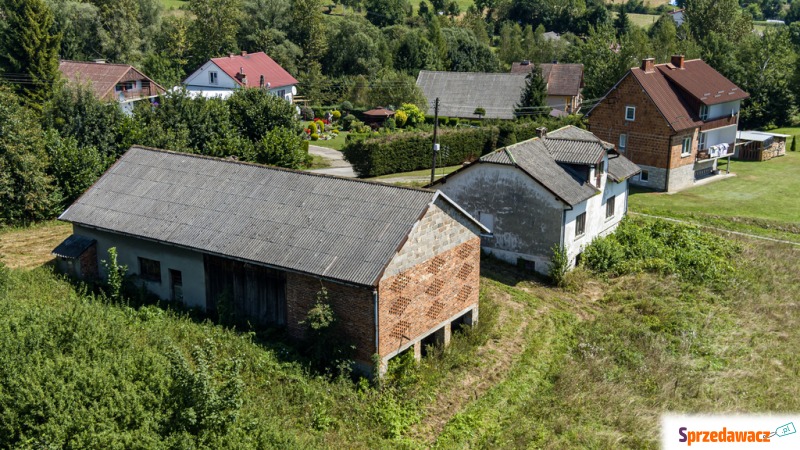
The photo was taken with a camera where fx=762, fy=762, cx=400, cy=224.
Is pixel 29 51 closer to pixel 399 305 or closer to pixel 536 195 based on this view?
pixel 536 195

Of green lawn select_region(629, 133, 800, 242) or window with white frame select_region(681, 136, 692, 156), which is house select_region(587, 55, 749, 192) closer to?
window with white frame select_region(681, 136, 692, 156)

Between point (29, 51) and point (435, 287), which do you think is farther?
point (29, 51)

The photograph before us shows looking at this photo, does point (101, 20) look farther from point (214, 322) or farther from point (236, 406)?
point (236, 406)

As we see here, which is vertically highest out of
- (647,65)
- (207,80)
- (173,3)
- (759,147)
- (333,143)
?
(173,3)

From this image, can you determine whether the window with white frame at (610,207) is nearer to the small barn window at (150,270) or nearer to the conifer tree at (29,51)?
the small barn window at (150,270)

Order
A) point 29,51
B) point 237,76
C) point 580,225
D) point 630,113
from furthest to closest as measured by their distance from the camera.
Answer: point 237,76, point 29,51, point 630,113, point 580,225

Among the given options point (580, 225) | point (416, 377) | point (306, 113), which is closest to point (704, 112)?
point (580, 225)

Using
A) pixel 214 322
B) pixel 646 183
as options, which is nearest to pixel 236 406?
pixel 214 322
